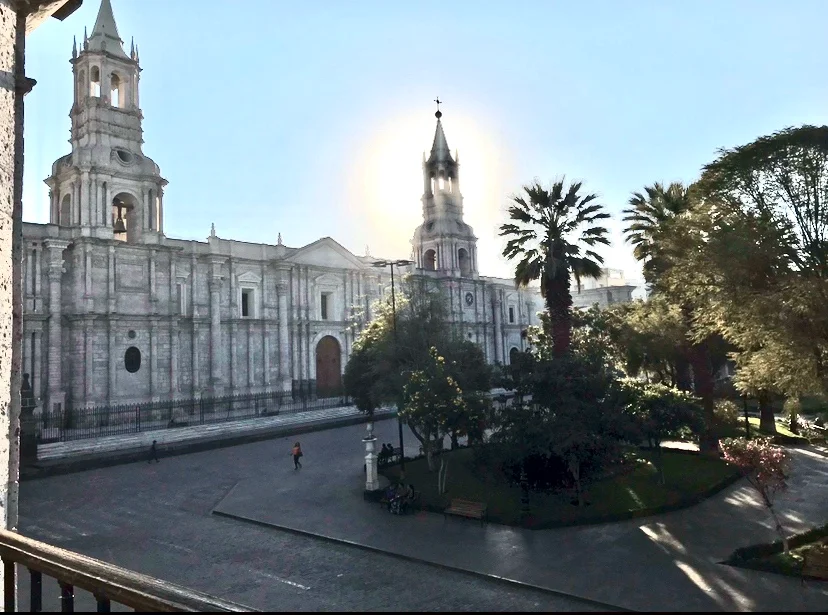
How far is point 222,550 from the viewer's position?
12.7m

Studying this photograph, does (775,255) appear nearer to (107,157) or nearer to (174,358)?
(174,358)

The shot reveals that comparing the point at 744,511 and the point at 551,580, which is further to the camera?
the point at 744,511

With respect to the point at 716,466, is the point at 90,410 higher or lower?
higher

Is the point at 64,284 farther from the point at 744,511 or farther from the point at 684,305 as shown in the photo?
the point at 744,511

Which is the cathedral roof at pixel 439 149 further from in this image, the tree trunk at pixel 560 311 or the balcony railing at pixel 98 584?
the balcony railing at pixel 98 584

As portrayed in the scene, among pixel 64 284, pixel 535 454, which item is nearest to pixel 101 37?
pixel 64 284

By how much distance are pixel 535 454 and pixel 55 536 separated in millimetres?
12055

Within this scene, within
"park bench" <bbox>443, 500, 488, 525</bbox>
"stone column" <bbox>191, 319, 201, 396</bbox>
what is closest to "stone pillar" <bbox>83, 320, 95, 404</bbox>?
"stone column" <bbox>191, 319, 201, 396</bbox>

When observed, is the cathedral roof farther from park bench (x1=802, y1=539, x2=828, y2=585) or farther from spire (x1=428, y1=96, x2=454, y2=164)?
park bench (x1=802, y1=539, x2=828, y2=585)

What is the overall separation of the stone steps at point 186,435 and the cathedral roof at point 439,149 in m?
28.9

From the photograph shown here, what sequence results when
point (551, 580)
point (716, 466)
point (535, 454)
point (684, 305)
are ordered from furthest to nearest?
point (684, 305), point (716, 466), point (535, 454), point (551, 580)

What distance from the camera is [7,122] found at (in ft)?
12.4

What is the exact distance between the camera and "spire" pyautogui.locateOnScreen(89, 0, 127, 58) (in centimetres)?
3381

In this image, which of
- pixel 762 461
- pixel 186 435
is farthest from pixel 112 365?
pixel 762 461
